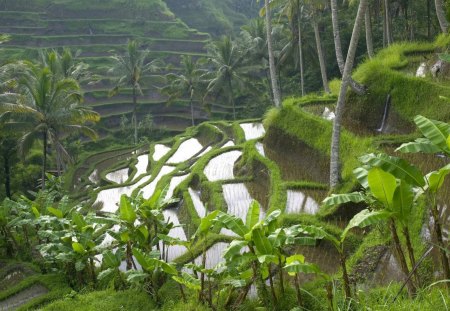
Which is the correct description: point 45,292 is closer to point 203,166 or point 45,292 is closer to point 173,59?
point 203,166

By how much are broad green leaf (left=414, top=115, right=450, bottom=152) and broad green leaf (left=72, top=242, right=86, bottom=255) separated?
18.2ft

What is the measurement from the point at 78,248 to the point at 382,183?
205 inches

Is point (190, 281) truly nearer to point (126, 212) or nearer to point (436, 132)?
point (126, 212)

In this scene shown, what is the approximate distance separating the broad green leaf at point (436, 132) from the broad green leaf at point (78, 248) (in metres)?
5.54

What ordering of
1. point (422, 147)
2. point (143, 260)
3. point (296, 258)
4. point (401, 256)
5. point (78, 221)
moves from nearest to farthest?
point (401, 256), point (422, 147), point (296, 258), point (143, 260), point (78, 221)

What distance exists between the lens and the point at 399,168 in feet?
14.3

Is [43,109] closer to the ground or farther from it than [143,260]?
farther from it

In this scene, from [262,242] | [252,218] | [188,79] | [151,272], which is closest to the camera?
[262,242]

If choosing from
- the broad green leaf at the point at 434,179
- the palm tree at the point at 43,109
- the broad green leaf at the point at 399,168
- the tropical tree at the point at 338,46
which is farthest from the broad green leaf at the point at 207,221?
the palm tree at the point at 43,109

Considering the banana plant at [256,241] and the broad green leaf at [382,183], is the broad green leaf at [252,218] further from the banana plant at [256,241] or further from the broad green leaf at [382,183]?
the broad green leaf at [382,183]

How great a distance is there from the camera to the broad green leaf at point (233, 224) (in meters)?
5.13

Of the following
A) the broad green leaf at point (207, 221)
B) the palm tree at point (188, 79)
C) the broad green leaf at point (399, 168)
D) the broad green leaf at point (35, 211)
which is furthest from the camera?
the palm tree at point (188, 79)

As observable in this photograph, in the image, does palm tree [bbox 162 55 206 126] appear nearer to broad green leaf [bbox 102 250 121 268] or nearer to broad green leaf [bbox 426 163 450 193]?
broad green leaf [bbox 102 250 121 268]

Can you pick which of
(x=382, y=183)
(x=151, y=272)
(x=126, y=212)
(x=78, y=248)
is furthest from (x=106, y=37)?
(x=382, y=183)
